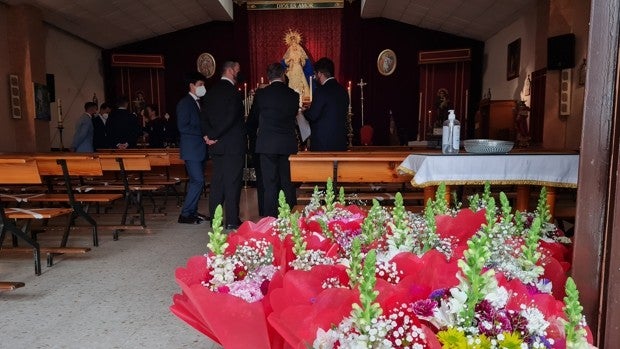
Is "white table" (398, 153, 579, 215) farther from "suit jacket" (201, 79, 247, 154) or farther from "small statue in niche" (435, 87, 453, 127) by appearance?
"small statue in niche" (435, 87, 453, 127)

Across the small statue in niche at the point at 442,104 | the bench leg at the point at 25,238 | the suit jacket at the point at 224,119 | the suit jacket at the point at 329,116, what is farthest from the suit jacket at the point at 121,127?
the small statue in niche at the point at 442,104

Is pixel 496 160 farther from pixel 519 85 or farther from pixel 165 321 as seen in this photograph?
pixel 519 85

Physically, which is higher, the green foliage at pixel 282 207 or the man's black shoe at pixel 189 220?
the green foliage at pixel 282 207

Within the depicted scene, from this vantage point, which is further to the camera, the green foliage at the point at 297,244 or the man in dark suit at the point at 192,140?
the man in dark suit at the point at 192,140

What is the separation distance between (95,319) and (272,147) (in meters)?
2.05

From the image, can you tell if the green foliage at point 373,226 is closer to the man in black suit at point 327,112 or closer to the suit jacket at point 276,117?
the suit jacket at point 276,117

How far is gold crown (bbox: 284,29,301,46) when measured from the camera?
36.4ft

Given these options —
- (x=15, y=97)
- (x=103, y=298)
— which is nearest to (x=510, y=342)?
(x=103, y=298)

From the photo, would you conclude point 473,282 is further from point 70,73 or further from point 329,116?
point 70,73

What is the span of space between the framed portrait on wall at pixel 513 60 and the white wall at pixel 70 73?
8.33 metres

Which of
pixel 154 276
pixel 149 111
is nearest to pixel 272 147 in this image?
pixel 154 276

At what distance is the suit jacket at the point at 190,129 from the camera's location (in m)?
4.41

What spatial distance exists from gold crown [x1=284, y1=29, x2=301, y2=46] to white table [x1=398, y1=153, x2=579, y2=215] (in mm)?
8997

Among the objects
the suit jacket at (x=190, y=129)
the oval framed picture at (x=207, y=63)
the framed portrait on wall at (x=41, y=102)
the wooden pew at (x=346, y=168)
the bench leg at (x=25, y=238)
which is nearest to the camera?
the bench leg at (x=25, y=238)
